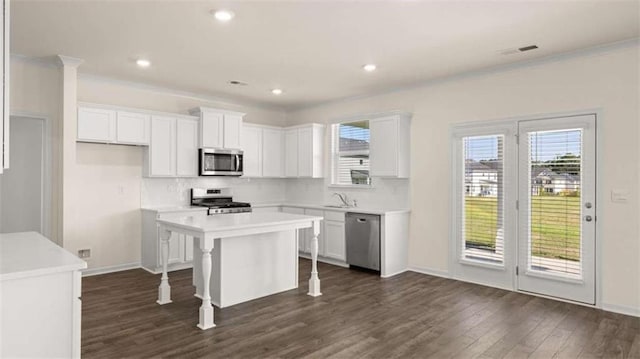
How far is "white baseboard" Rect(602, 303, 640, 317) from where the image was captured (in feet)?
12.6

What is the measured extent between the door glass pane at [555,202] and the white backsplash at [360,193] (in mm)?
1687

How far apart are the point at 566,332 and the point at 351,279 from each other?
2.42 metres

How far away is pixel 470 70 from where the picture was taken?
191 inches

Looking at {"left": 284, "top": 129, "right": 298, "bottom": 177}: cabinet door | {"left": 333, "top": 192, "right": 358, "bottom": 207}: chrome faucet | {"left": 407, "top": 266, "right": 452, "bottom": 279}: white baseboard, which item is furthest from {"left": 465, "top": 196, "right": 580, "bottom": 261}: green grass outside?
{"left": 284, "top": 129, "right": 298, "bottom": 177}: cabinet door

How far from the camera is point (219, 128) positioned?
6105mm

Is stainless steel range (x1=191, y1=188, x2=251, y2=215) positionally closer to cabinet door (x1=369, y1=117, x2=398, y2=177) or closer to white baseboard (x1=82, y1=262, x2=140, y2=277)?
white baseboard (x1=82, y1=262, x2=140, y2=277)

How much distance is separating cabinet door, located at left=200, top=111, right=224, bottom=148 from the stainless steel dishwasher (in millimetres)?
2246

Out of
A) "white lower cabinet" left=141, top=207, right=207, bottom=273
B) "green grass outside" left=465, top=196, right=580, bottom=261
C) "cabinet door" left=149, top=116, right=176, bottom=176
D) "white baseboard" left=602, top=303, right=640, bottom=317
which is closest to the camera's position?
"white baseboard" left=602, top=303, right=640, bottom=317

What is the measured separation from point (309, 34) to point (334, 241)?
3.25 meters

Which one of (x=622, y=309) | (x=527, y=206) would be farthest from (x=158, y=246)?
(x=622, y=309)

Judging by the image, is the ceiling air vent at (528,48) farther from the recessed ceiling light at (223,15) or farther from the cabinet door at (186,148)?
the cabinet door at (186,148)

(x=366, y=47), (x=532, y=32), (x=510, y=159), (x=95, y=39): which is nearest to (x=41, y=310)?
(x=95, y=39)

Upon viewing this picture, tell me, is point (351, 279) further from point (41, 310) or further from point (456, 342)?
point (41, 310)

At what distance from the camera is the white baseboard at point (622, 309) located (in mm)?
3838
